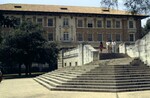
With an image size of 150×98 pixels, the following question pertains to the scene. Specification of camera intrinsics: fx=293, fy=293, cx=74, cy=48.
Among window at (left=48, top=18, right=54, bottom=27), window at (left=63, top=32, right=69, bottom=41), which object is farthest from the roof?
window at (left=63, top=32, right=69, bottom=41)

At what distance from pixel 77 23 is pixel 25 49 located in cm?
1935

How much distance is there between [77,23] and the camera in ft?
188

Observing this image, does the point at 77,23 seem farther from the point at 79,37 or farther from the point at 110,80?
the point at 110,80

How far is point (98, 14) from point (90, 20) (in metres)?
1.95

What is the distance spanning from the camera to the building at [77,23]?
55.6 m

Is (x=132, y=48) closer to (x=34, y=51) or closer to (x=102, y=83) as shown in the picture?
(x=102, y=83)

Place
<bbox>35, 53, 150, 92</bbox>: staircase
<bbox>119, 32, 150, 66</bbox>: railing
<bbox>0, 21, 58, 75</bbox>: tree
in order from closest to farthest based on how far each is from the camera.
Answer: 1. <bbox>35, 53, 150, 92</bbox>: staircase
2. <bbox>119, 32, 150, 66</bbox>: railing
3. <bbox>0, 21, 58, 75</bbox>: tree

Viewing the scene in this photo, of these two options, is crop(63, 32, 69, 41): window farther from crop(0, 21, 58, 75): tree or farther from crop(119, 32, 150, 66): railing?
crop(119, 32, 150, 66): railing

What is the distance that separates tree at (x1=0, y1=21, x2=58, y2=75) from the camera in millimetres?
38844

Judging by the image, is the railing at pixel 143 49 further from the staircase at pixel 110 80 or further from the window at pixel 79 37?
the window at pixel 79 37

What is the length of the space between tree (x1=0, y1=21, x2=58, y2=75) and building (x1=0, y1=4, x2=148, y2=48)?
13.9 m

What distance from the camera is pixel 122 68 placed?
17812mm

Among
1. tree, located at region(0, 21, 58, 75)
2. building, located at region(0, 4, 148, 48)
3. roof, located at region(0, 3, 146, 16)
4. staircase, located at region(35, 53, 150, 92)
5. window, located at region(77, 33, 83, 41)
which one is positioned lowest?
staircase, located at region(35, 53, 150, 92)

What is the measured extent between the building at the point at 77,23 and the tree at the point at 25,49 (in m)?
13.9
